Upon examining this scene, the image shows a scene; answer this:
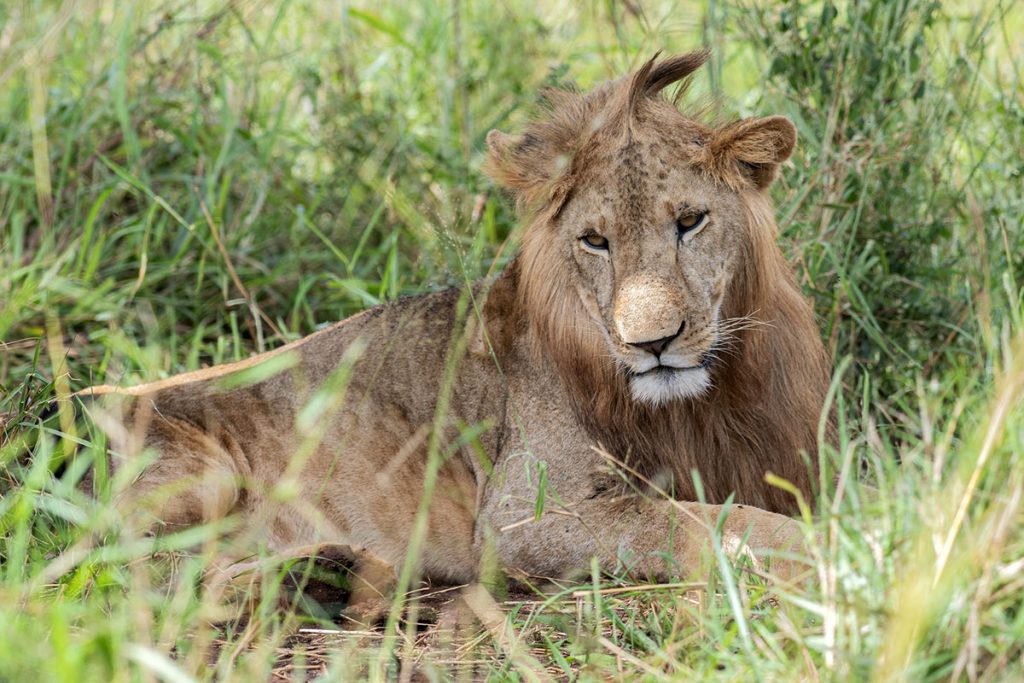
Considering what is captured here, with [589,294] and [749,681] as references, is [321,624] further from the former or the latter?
[749,681]

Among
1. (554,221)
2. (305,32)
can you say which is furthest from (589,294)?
(305,32)

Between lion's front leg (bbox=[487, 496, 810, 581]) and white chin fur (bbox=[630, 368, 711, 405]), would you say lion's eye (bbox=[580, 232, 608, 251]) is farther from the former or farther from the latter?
lion's front leg (bbox=[487, 496, 810, 581])

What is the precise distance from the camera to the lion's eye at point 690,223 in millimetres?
3307

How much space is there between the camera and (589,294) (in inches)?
134

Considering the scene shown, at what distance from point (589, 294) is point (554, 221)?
10.2 inches

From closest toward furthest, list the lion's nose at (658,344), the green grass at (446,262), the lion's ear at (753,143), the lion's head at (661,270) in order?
the green grass at (446,262), the lion's nose at (658,344), the lion's head at (661,270), the lion's ear at (753,143)

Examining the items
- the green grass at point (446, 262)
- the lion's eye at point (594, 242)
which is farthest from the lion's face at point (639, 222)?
the green grass at point (446, 262)

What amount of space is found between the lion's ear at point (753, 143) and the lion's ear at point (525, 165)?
42cm

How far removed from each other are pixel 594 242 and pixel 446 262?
2.93ft

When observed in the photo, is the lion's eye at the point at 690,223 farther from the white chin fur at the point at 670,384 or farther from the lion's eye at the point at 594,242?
the white chin fur at the point at 670,384

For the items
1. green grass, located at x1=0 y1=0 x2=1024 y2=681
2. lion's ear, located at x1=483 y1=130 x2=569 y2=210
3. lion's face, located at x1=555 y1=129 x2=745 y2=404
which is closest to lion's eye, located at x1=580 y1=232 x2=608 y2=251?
lion's face, located at x1=555 y1=129 x2=745 y2=404

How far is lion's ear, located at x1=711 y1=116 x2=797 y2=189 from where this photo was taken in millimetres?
3365

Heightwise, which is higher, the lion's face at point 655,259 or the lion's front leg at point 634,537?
the lion's face at point 655,259

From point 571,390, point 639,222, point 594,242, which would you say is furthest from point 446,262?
point 639,222
